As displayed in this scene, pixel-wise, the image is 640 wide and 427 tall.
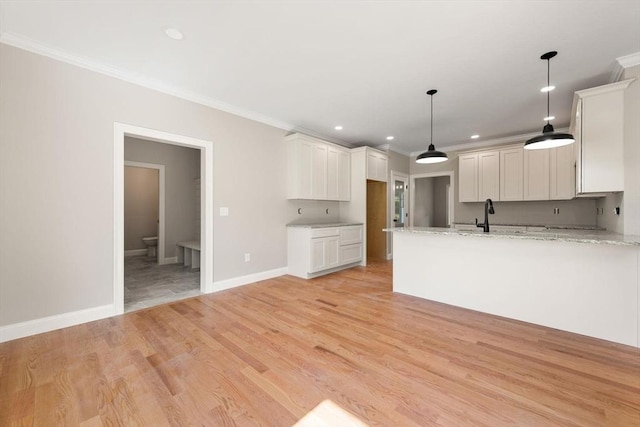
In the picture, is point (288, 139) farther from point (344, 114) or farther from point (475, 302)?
point (475, 302)

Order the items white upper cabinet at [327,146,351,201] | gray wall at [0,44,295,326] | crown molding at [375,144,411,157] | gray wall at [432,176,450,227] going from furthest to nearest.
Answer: gray wall at [432,176,450,227] < crown molding at [375,144,411,157] < white upper cabinet at [327,146,351,201] < gray wall at [0,44,295,326]

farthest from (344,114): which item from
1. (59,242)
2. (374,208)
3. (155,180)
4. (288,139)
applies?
(155,180)

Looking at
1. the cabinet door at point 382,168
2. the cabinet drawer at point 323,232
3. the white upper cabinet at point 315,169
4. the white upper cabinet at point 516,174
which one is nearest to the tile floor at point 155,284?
the cabinet drawer at point 323,232

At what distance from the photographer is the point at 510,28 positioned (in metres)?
2.29

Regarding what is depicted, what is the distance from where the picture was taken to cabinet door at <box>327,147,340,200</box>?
543 cm

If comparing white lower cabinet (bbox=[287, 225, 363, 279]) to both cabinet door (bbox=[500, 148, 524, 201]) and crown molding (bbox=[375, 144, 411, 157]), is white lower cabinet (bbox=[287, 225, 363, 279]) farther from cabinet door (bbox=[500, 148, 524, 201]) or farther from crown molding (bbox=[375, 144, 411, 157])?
cabinet door (bbox=[500, 148, 524, 201])

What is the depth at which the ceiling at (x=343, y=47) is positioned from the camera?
2107 mm

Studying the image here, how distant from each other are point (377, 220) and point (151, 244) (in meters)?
5.77

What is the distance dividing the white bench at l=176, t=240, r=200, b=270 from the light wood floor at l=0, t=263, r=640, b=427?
2.43m

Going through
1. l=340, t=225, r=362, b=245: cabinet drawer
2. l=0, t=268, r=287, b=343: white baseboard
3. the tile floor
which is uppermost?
l=340, t=225, r=362, b=245: cabinet drawer

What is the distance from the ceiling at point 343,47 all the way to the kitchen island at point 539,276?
1873 mm

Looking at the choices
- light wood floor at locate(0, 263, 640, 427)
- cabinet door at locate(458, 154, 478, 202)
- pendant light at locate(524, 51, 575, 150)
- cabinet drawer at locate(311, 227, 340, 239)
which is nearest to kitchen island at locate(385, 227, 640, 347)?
light wood floor at locate(0, 263, 640, 427)

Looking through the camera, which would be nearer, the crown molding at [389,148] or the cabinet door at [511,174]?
the cabinet door at [511,174]

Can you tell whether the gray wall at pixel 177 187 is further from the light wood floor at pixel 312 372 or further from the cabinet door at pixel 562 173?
the cabinet door at pixel 562 173
